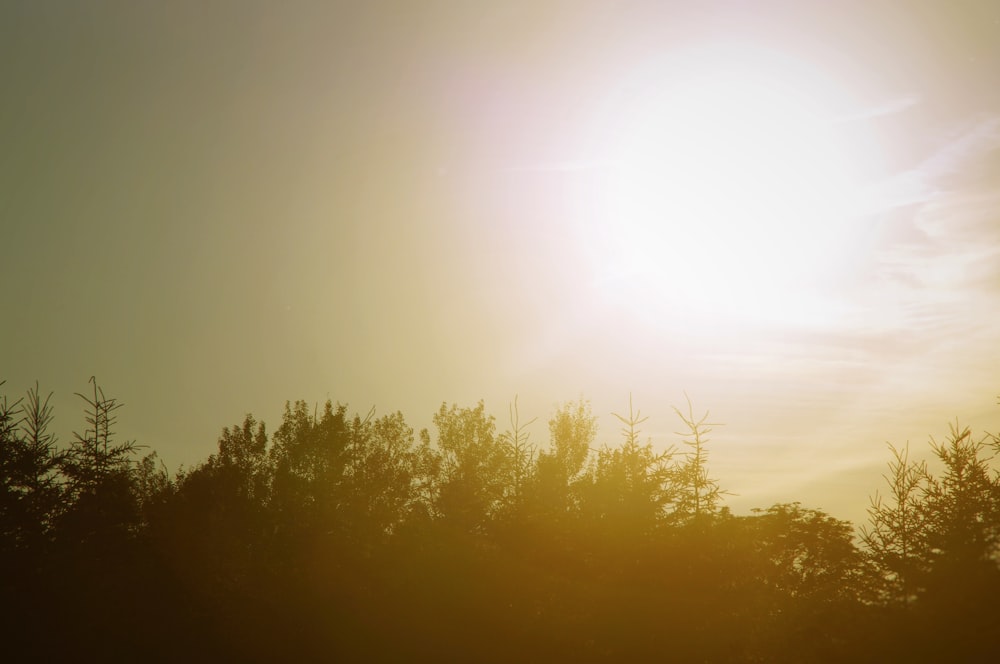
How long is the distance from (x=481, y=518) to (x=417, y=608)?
9464 mm

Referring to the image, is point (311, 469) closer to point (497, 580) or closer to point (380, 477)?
point (380, 477)

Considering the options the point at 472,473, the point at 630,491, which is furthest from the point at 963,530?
the point at 472,473

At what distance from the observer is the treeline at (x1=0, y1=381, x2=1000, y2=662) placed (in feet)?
92.4

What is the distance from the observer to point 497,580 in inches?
1300

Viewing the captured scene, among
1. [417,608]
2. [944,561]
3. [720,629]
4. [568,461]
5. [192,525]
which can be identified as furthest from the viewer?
[568,461]

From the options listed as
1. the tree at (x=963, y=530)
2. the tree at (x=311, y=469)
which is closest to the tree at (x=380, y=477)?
the tree at (x=311, y=469)

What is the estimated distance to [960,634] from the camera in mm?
22547

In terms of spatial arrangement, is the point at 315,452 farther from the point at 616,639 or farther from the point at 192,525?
the point at 616,639

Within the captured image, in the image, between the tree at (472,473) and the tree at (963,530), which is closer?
the tree at (963,530)

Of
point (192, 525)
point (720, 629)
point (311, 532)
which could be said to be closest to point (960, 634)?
point (720, 629)

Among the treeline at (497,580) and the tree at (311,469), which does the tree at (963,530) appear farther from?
the tree at (311,469)

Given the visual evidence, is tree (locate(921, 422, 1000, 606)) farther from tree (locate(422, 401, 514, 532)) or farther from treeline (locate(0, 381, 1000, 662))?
tree (locate(422, 401, 514, 532))

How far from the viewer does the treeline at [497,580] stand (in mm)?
28172

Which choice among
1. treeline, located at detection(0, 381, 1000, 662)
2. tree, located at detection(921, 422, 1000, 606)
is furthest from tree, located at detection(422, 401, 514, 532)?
tree, located at detection(921, 422, 1000, 606)
